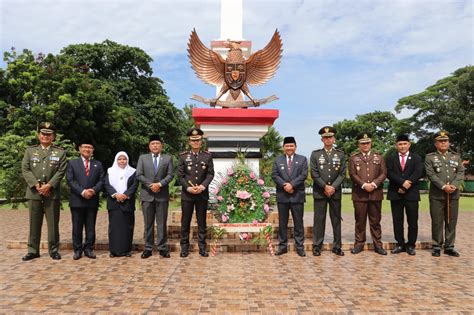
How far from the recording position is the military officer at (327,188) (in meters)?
5.59

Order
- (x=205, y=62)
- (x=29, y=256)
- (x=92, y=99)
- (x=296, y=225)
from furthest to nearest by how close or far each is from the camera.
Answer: (x=92, y=99) < (x=205, y=62) < (x=296, y=225) < (x=29, y=256)

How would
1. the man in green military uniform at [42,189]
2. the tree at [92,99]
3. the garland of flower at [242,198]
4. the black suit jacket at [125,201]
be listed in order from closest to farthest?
the man in green military uniform at [42,189] → the black suit jacket at [125,201] → the garland of flower at [242,198] → the tree at [92,99]

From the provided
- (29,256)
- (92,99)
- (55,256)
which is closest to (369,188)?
(55,256)

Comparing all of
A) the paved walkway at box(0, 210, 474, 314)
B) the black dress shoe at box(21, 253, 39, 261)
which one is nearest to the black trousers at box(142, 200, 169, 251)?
the paved walkway at box(0, 210, 474, 314)

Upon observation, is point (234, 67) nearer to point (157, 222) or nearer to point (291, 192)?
point (291, 192)

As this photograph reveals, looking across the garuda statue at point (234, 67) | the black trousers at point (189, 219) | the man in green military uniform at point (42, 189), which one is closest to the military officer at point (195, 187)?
the black trousers at point (189, 219)

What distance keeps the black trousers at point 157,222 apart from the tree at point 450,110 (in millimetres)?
24744

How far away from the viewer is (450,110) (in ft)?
86.8

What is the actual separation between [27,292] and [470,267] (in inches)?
187

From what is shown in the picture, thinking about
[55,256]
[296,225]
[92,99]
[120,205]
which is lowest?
[55,256]

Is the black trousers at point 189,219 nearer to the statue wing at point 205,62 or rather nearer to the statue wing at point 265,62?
the statue wing at point 205,62

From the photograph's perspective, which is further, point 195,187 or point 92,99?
point 92,99

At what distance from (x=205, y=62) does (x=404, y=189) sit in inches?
153

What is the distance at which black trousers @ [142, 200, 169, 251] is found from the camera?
539 cm
